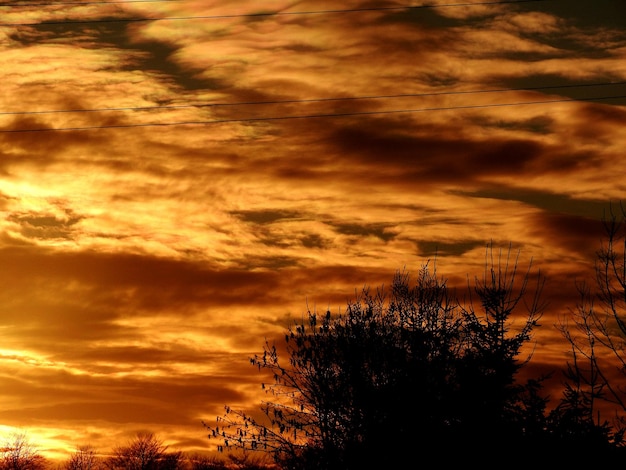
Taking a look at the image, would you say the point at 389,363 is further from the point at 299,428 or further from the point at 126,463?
the point at 126,463

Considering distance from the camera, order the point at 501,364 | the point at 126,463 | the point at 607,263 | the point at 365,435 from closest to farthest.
→ the point at 607,263
the point at 365,435
the point at 501,364
the point at 126,463

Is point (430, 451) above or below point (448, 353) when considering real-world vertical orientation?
below

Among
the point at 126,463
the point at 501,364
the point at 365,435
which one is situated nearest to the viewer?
the point at 365,435

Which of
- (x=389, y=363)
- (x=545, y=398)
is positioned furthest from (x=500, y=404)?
(x=389, y=363)

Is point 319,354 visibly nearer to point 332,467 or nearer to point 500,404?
point 332,467

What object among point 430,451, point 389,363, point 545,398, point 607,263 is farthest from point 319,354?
point 607,263

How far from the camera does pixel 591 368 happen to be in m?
37.0

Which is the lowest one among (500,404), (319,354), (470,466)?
(470,466)

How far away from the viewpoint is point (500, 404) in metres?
37.2

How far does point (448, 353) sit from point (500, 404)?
117 inches

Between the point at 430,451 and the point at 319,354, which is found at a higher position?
the point at 319,354

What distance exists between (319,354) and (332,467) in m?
5.03

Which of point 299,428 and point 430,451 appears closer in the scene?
point 430,451

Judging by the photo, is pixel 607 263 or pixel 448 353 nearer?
pixel 607 263
